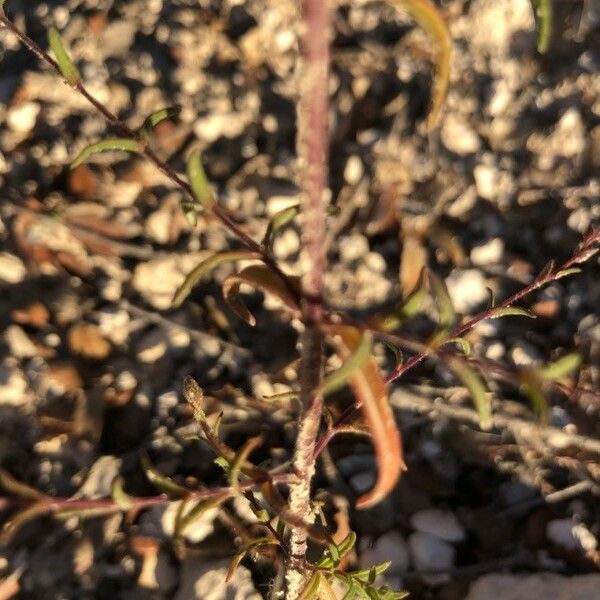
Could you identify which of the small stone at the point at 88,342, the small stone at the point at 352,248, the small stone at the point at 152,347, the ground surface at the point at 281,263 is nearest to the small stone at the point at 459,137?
the ground surface at the point at 281,263

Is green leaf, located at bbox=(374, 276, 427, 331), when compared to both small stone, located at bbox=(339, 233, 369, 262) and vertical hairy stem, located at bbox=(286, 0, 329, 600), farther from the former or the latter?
small stone, located at bbox=(339, 233, 369, 262)

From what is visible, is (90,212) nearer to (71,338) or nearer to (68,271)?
(68,271)

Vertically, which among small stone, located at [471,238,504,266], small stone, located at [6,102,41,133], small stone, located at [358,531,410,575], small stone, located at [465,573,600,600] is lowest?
small stone, located at [465,573,600,600]

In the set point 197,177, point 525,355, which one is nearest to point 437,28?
point 197,177

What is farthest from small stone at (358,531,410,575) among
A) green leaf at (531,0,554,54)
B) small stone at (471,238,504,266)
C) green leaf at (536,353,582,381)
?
green leaf at (531,0,554,54)

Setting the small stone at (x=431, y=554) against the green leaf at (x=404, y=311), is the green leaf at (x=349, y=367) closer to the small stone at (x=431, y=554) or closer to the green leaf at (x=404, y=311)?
the green leaf at (x=404, y=311)

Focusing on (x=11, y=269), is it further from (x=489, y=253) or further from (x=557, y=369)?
(x=557, y=369)
